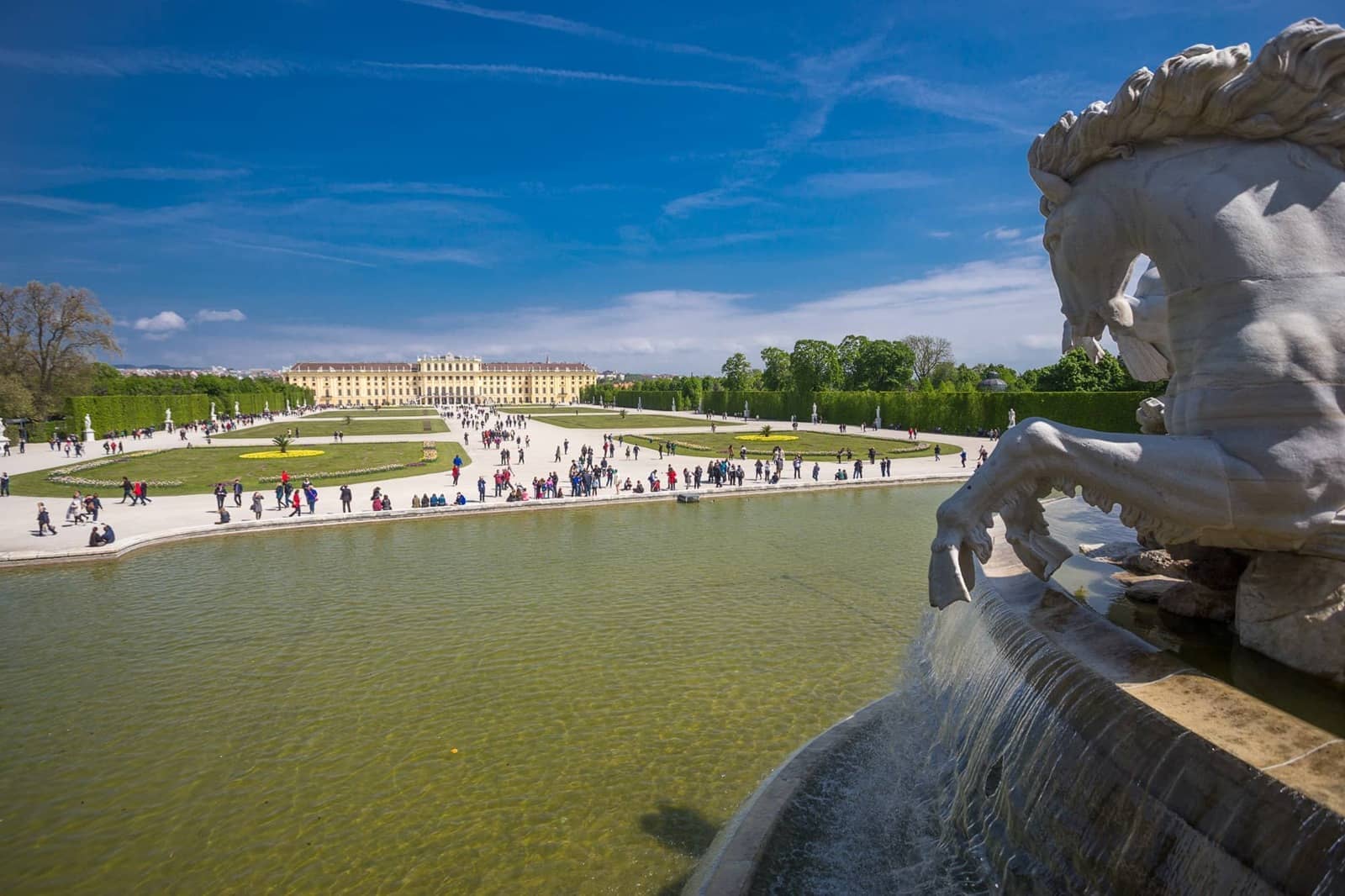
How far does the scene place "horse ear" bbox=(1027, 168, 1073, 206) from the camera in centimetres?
337

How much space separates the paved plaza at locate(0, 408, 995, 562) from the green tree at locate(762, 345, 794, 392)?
1267 inches

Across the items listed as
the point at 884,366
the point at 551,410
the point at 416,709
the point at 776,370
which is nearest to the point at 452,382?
the point at 551,410

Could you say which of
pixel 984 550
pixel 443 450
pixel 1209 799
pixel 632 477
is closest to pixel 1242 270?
pixel 984 550

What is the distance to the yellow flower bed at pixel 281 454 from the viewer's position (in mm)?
32375

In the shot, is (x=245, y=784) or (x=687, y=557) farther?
(x=687, y=557)

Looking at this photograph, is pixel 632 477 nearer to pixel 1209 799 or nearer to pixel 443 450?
pixel 443 450

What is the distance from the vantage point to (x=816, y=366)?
2680 inches

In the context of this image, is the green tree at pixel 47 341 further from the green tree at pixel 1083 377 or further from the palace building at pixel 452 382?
the palace building at pixel 452 382

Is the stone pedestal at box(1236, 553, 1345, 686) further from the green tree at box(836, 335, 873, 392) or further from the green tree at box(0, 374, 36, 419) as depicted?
the green tree at box(836, 335, 873, 392)

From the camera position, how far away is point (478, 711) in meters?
7.30

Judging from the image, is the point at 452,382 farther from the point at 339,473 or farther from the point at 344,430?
the point at 339,473

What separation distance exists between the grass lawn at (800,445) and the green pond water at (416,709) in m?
20.2

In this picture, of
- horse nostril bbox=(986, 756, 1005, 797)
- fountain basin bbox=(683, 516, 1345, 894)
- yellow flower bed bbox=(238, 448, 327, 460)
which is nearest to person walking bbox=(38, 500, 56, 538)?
yellow flower bed bbox=(238, 448, 327, 460)

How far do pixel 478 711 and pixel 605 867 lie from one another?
2.70 meters
